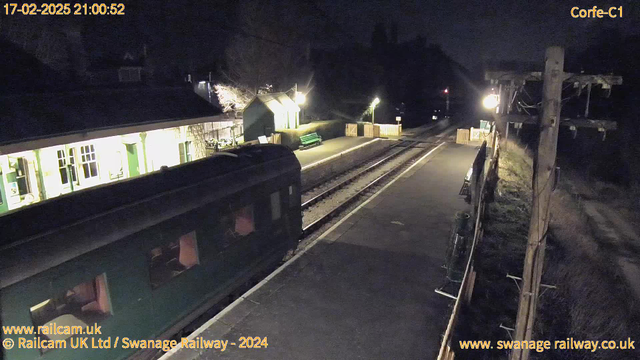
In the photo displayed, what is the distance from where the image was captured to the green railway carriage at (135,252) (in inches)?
197

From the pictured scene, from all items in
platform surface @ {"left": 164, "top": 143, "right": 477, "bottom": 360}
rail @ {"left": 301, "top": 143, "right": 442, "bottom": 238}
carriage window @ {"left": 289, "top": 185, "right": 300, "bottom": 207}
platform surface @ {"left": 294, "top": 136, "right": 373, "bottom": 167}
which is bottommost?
platform surface @ {"left": 164, "top": 143, "right": 477, "bottom": 360}

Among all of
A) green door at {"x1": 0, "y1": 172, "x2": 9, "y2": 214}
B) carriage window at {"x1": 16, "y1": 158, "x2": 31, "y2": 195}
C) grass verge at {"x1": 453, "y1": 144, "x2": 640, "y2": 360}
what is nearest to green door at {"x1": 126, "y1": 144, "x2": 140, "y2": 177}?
carriage window at {"x1": 16, "y1": 158, "x2": 31, "y2": 195}

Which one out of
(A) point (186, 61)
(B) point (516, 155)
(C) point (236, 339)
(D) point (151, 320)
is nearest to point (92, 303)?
(D) point (151, 320)

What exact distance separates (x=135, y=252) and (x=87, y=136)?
28.2 feet

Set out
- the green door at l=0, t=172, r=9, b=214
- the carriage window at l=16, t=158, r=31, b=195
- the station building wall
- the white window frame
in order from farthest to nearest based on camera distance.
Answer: the white window frame < the carriage window at l=16, t=158, r=31, b=195 < the station building wall < the green door at l=0, t=172, r=9, b=214

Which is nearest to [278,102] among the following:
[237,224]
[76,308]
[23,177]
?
[23,177]

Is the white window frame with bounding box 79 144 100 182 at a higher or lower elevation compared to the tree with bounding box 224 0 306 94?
lower

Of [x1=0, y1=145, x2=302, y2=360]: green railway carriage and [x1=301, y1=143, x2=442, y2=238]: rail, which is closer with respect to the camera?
[x1=0, y1=145, x2=302, y2=360]: green railway carriage

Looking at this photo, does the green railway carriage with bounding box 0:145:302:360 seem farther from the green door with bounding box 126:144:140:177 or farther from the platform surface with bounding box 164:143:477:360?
the green door with bounding box 126:144:140:177

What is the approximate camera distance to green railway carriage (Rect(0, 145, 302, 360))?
16.4 feet

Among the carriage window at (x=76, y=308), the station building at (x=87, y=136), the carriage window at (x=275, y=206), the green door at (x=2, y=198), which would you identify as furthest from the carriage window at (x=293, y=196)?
the green door at (x=2, y=198)

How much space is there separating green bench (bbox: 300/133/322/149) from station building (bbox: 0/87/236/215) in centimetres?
761

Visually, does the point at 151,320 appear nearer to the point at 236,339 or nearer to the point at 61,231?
the point at 236,339

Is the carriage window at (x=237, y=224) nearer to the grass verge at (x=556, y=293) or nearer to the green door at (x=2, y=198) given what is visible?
the grass verge at (x=556, y=293)
